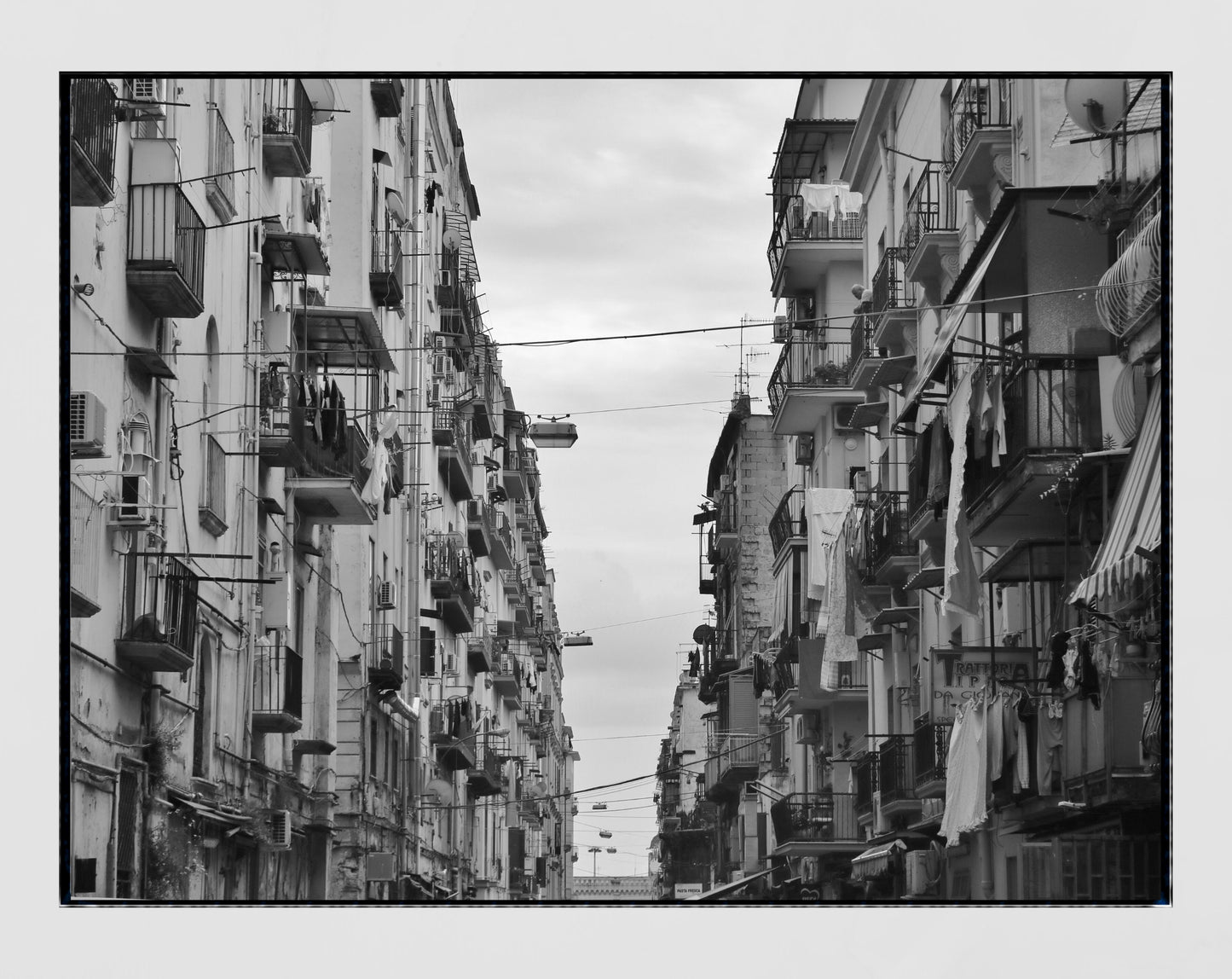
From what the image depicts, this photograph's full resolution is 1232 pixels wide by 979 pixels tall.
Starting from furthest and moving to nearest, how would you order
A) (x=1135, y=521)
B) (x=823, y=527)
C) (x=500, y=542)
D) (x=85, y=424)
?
(x=500, y=542) → (x=823, y=527) → (x=85, y=424) → (x=1135, y=521)

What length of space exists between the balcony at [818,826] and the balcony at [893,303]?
23.7ft

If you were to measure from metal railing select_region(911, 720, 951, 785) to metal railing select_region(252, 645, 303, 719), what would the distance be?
25.1 ft

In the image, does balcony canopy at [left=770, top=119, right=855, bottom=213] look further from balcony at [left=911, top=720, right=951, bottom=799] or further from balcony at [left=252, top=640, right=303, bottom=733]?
balcony at [left=252, top=640, right=303, bottom=733]

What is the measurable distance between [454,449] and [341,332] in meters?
16.4

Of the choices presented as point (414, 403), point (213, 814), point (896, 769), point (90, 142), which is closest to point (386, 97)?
point (414, 403)

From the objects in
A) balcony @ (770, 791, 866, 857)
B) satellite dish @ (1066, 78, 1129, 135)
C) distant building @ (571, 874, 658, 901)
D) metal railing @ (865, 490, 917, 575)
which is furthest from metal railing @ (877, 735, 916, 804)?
distant building @ (571, 874, 658, 901)

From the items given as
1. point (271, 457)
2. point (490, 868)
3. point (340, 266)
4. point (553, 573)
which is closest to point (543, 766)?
point (553, 573)

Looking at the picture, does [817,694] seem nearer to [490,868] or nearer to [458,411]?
[458,411]

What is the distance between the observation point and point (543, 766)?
92.6m

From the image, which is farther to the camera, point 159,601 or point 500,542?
point 500,542

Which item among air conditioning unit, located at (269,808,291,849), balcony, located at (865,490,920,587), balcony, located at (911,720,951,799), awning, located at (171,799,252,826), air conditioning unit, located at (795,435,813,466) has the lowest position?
air conditioning unit, located at (269,808,291,849)

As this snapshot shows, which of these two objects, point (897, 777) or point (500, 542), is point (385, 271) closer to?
point (897, 777)

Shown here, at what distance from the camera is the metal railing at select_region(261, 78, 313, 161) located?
2483 cm

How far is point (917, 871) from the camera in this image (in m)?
28.5
